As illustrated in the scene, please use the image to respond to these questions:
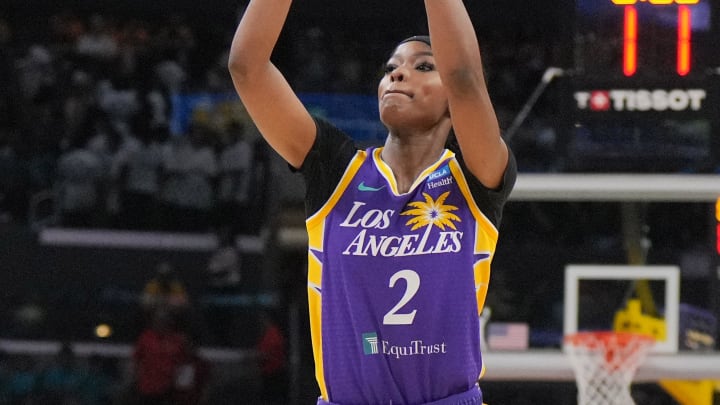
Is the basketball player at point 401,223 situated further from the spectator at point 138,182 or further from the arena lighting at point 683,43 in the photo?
the spectator at point 138,182

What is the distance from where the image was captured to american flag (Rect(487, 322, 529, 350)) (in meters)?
6.66

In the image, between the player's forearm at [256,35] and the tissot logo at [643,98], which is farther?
the tissot logo at [643,98]

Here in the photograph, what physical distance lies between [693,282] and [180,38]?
625 cm

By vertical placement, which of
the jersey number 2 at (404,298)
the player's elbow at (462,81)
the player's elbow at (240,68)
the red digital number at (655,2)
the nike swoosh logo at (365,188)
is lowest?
the jersey number 2 at (404,298)

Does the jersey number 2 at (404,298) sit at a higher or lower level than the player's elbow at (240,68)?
lower

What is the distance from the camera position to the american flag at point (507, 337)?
21.8ft

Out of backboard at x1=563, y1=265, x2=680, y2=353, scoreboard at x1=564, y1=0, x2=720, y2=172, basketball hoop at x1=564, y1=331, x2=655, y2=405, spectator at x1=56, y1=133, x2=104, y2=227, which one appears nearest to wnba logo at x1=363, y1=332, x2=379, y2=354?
basketball hoop at x1=564, y1=331, x2=655, y2=405

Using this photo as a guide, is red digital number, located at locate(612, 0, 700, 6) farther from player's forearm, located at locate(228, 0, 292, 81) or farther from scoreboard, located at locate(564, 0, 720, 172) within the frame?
player's forearm, located at locate(228, 0, 292, 81)

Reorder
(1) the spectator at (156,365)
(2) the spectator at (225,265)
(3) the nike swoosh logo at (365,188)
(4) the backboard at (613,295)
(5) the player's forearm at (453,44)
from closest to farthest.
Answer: (5) the player's forearm at (453,44) < (3) the nike swoosh logo at (365,188) < (4) the backboard at (613,295) < (1) the spectator at (156,365) < (2) the spectator at (225,265)

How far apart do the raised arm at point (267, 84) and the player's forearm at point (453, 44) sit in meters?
0.35

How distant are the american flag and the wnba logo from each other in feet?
13.9

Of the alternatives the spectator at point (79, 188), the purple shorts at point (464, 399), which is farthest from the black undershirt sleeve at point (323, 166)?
the spectator at point (79, 188)

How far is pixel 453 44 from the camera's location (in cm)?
240

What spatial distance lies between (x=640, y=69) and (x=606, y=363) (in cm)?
157
